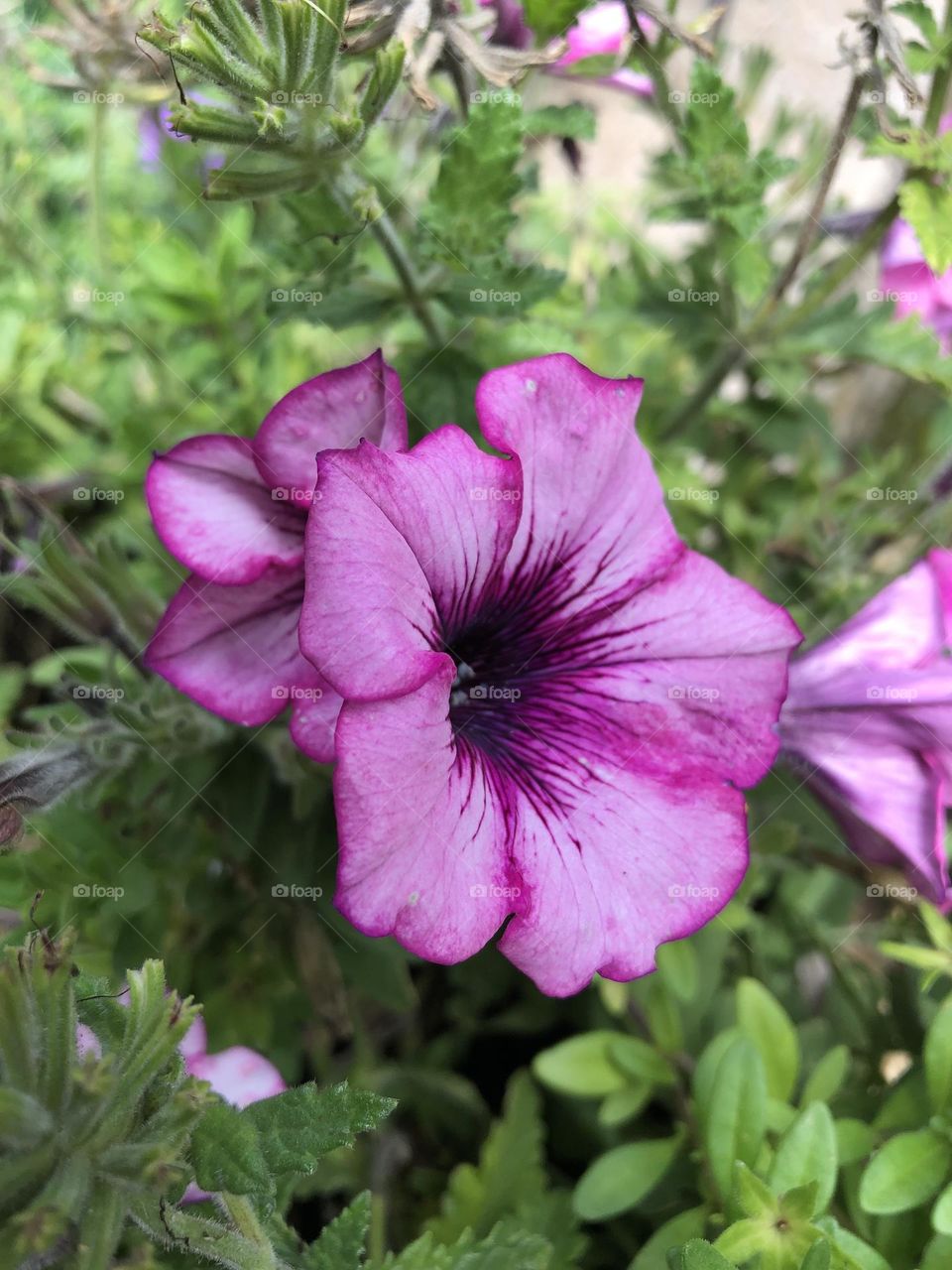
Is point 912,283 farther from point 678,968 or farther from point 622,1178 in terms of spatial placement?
point 622,1178

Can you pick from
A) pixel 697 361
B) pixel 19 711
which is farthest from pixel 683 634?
pixel 19 711

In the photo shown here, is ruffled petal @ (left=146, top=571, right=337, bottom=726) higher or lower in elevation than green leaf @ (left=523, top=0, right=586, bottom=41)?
lower

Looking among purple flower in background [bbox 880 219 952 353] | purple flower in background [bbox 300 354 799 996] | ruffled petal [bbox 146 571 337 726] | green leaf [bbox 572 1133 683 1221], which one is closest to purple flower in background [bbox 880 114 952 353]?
purple flower in background [bbox 880 219 952 353]

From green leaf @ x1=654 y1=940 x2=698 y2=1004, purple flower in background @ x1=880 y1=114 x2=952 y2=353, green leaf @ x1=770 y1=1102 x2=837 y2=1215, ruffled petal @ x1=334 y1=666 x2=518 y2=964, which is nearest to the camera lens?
ruffled petal @ x1=334 y1=666 x2=518 y2=964

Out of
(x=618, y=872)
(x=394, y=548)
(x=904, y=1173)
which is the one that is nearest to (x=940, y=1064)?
(x=904, y=1173)

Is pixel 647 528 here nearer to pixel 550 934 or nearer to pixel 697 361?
pixel 550 934

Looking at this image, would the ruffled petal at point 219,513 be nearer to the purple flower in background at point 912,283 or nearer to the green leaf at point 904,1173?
the green leaf at point 904,1173

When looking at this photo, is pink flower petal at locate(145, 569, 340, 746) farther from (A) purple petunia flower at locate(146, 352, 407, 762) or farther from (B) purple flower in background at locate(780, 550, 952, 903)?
(B) purple flower in background at locate(780, 550, 952, 903)
